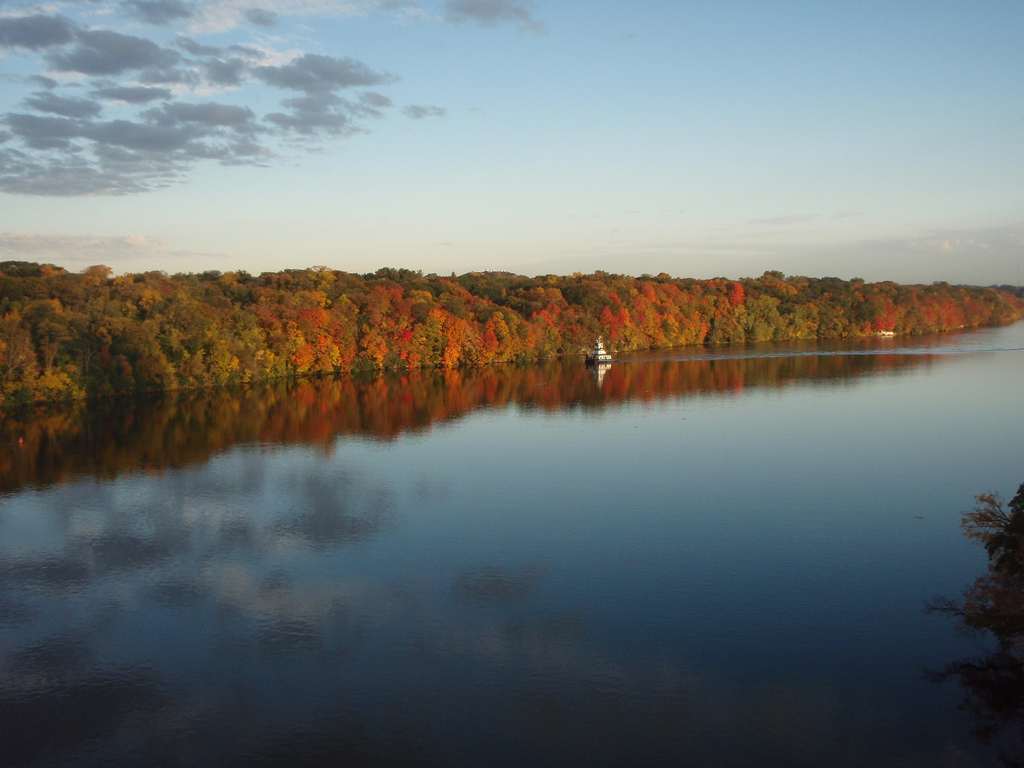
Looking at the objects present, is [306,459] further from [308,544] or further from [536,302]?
[536,302]

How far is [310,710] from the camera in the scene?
46.6ft

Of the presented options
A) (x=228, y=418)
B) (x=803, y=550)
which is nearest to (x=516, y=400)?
(x=228, y=418)

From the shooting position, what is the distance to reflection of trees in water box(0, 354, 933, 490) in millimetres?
36312

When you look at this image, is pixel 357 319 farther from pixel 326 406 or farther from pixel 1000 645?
pixel 1000 645

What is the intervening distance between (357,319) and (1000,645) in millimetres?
64680

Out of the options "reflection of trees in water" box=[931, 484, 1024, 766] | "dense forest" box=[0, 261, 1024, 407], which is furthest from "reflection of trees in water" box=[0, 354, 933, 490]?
"reflection of trees in water" box=[931, 484, 1024, 766]

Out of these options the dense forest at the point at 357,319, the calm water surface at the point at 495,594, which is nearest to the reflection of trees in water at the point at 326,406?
the calm water surface at the point at 495,594

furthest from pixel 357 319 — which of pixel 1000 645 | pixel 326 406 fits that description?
pixel 1000 645

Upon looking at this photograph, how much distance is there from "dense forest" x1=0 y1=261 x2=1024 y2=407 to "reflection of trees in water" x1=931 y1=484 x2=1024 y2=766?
50.7 meters

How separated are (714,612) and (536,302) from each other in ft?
246

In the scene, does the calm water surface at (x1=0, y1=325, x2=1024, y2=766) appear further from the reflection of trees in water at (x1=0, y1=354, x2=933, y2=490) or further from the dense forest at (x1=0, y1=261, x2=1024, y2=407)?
the dense forest at (x1=0, y1=261, x2=1024, y2=407)

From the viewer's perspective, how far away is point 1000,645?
53.1ft

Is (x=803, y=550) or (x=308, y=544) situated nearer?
(x=803, y=550)

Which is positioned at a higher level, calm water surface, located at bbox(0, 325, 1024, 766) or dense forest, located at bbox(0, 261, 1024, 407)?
dense forest, located at bbox(0, 261, 1024, 407)
